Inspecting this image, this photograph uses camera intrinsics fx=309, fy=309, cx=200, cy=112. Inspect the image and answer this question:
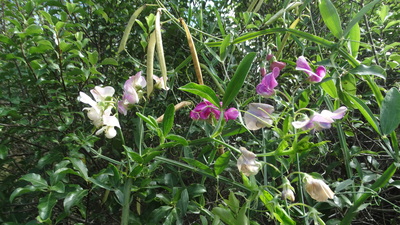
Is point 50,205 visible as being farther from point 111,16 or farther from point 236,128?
point 111,16

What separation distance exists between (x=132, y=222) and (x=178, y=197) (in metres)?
0.15

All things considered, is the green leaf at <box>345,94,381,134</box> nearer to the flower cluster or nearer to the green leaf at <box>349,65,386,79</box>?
the green leaf at <box>349,65,386,79</box>

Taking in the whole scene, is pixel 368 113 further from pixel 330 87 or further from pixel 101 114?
pixel 101 114

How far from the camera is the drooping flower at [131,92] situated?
0.69 metres

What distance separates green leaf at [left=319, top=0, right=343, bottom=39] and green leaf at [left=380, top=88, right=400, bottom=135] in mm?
149

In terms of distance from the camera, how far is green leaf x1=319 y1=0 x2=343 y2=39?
1.94ft

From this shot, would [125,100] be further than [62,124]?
No

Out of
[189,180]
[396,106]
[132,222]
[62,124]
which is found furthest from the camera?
→ [189,180]

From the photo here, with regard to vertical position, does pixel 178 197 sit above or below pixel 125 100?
below

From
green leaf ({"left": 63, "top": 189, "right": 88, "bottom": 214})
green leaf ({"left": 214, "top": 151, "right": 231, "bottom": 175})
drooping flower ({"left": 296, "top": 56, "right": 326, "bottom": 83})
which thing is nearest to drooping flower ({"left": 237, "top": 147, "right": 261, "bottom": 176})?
green leaf ({"left": 214, "top": 151, "right": 231, "bottom": 175})

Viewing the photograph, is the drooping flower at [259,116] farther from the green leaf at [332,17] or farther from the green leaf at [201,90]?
the green leaf at [332,17]

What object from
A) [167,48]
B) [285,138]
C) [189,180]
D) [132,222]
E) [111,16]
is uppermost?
[285,138]

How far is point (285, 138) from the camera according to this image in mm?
565

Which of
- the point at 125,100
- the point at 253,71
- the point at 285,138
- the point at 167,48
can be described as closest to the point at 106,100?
the point at 125,100
